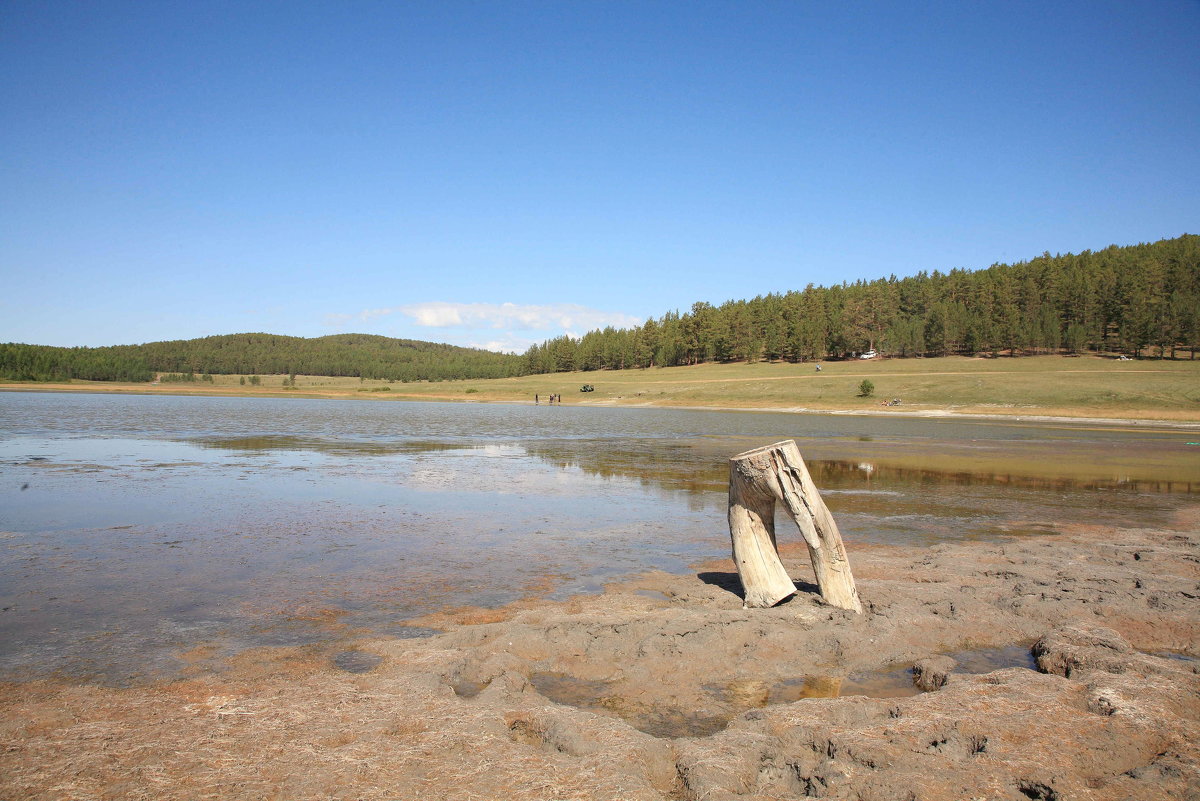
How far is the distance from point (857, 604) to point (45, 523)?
42.7 ft

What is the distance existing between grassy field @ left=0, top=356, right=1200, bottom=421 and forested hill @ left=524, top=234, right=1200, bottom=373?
9788 mm

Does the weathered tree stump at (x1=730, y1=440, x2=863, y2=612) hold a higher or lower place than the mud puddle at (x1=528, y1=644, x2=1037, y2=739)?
higher

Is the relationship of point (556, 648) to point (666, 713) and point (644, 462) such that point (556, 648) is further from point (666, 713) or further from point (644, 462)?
point (644, 462)

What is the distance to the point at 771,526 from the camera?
8766 mm

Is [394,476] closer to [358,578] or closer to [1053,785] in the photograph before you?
[358,578]

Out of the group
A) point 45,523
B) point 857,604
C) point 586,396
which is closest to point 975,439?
point 857,604

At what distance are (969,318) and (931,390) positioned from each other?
58.9 metres

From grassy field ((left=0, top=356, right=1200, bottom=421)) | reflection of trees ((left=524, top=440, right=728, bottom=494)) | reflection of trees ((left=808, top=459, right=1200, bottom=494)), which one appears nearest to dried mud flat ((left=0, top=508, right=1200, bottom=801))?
reflection of trees ((left=524, top=440, right=728, bottom=494))

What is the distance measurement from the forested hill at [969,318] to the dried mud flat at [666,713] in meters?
114

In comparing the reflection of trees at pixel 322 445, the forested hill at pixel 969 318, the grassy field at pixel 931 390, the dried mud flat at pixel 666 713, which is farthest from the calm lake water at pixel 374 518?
the forested hill at pixel 969 318

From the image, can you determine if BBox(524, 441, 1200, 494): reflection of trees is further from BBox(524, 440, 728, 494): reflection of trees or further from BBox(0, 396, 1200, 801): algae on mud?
BBox(0, 396, 1200, 801): algae on mud

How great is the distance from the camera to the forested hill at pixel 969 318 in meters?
107

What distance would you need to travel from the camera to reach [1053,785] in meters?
4.34

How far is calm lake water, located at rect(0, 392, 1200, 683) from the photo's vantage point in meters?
7.57
